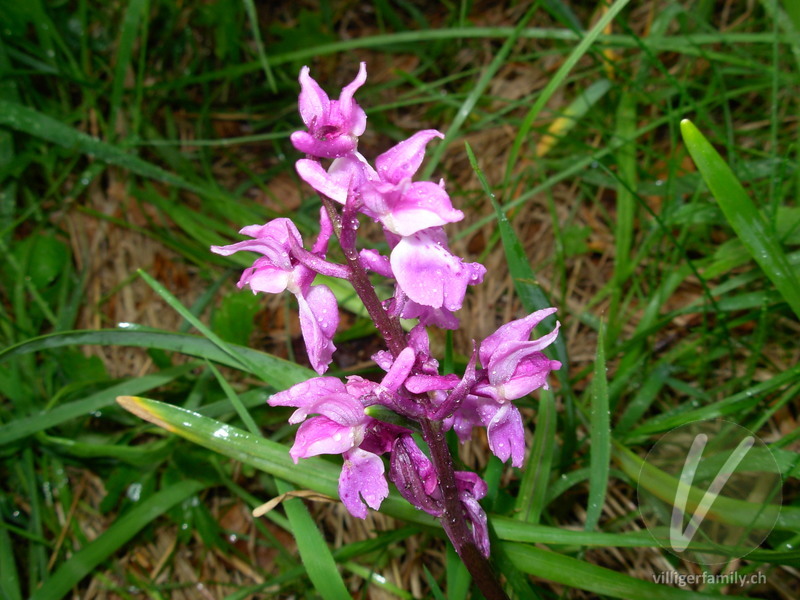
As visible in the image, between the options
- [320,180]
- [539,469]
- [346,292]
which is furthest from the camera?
[346,292]

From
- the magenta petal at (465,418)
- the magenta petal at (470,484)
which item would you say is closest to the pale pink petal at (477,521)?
the magenta petal at (470,484)

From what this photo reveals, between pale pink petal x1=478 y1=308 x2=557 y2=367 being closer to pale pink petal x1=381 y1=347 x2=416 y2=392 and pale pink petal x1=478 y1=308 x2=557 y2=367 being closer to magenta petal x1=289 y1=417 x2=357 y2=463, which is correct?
pale pink petal x1=381 y1=347 x2=416 y2=392

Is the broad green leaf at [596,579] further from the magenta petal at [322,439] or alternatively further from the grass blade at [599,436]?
the magenta petal at [322,439]

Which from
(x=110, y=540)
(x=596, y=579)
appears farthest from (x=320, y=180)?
(x=110, y=540)

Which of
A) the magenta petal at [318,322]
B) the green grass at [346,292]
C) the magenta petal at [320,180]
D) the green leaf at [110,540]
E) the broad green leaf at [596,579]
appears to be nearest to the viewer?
the magenta petal at [320,180]

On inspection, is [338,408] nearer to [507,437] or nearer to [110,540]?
[507,437]

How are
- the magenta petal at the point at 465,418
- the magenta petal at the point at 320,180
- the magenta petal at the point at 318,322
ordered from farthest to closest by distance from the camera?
the magenta petal at the point at 465,418, the magenta petal at the point at 318,322, the magenta petal at the point at 320,180

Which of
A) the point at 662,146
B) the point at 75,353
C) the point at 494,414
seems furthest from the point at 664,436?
the point at 75,353
